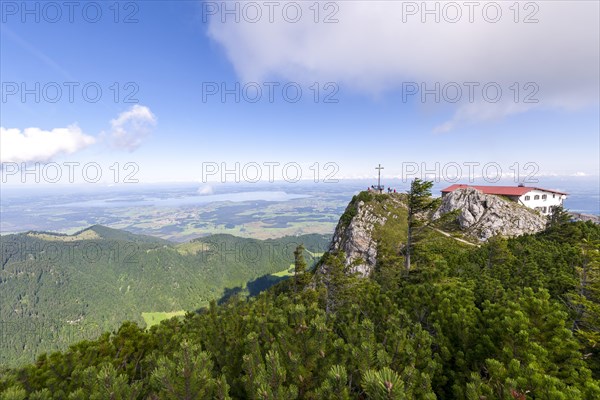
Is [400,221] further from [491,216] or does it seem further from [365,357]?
[365,357]

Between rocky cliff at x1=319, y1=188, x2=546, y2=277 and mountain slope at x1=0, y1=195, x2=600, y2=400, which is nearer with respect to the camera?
mountain slope at x1=0, y1=195, x2=600, y2=400

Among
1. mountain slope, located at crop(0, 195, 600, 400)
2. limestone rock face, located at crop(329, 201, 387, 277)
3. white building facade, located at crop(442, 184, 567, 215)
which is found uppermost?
white building facade, located at crop(442, 184, 567, 215)

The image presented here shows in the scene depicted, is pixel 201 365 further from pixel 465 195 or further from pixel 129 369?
pixel 465 195

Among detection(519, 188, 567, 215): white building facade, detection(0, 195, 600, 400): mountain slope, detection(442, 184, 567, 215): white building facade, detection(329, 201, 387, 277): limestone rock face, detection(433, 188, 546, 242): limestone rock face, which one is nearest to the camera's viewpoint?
detection(0, 195, 600, 400): mountain slope

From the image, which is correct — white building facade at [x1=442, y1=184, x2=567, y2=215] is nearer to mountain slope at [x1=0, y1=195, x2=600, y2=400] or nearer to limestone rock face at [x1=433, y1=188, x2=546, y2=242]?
limestone rock face at [x1=433, y1=188, x2=546, y2=242]

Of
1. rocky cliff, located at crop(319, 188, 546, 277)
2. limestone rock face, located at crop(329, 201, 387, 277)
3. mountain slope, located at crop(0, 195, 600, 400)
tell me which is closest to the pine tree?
mountain slope, located at crop(0, 195, 600, 400)

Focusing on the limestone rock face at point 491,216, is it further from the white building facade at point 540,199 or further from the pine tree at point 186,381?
the pine tree at point 186,381
